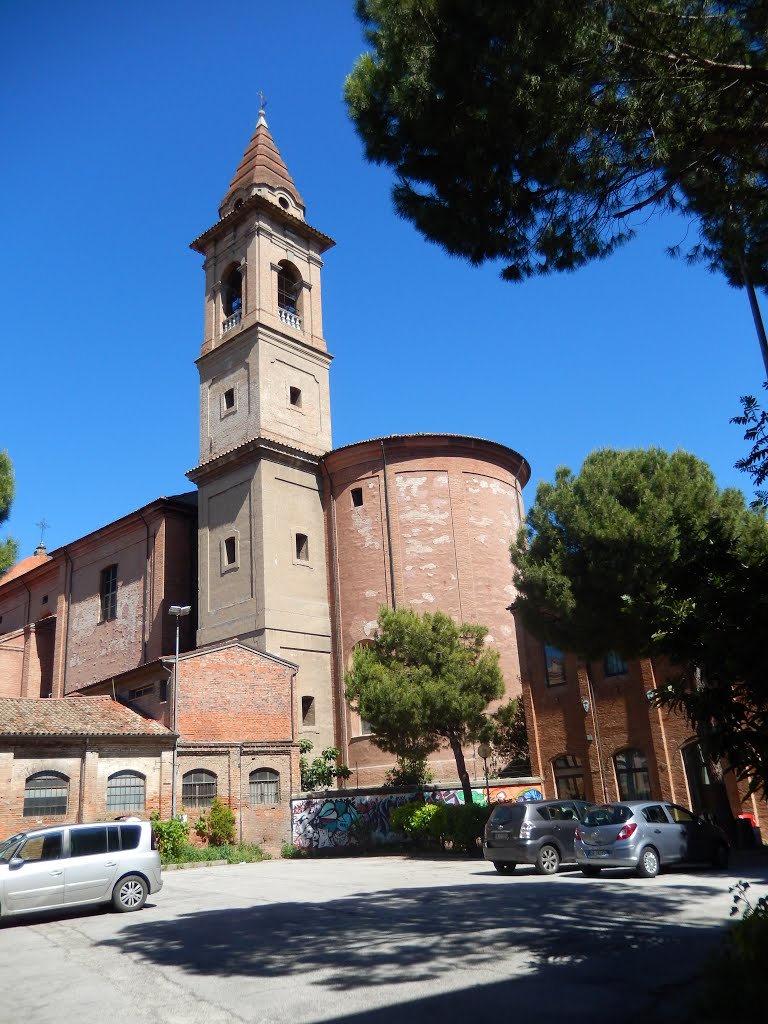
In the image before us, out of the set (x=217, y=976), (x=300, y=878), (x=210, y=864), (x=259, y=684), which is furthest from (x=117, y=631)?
(x=217, y=976)

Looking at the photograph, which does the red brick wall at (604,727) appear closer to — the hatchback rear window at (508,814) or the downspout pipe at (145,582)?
the hatchback rear window at (508,814)

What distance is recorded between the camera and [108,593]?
39562 millimetres

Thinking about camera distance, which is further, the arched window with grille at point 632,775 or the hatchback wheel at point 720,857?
the arched window with grille at point 632,775

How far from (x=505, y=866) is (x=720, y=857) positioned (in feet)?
13.6

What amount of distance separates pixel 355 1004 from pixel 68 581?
1553 inches

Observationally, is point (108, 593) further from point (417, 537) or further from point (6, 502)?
point (6, 502)

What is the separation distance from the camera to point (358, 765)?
99.9 ft

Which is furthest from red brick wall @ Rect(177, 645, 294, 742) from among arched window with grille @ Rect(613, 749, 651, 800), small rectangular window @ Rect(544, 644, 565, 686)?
arched window with grille @ Rect(613, 749, 651, 800)

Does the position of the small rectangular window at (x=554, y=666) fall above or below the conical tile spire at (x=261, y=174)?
below

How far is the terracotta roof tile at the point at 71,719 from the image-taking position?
2352 cm

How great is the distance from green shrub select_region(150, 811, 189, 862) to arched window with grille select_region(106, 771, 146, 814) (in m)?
1.58

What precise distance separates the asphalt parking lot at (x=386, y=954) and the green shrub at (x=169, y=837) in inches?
343

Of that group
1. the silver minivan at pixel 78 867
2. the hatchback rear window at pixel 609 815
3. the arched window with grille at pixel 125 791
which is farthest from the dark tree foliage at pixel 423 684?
the silver minivan at pixel 78 867

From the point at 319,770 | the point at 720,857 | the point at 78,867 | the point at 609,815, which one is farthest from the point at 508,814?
the point at 319,770
